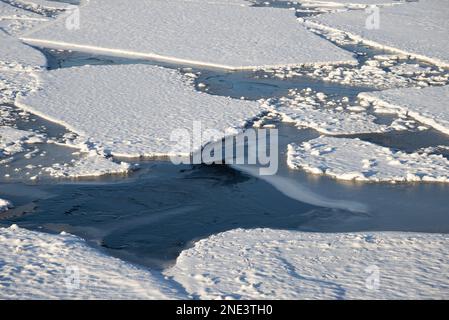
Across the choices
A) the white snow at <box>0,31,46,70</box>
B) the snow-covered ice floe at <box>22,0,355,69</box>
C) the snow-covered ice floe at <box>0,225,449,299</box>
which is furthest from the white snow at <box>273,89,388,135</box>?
the white snow at <box>0,31,46,70</box>

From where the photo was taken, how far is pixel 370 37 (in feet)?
45.8

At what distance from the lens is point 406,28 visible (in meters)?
A: 14.7

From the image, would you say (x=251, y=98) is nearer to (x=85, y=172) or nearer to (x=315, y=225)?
(x=85, y=172)

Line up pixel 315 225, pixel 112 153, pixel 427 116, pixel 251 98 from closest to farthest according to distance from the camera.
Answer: pixel 315 225, pixel 112 153, pixel 427 116, pixel 251 98

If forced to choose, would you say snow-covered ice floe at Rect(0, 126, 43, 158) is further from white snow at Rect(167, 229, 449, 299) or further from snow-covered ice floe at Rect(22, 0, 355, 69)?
snow-covered ice floe at Rect(22, 0, 355, 69)

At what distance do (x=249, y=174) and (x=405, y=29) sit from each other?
26.2 ft

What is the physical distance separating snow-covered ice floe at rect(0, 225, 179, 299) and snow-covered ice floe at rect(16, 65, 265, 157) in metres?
2.33

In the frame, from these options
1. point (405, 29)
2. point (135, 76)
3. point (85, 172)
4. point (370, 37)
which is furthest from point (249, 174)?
point (405, 29)

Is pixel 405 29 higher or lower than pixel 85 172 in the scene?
higher

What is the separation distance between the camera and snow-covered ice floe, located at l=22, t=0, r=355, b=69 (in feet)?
41.1

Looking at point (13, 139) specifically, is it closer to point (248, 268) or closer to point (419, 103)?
point (248, 268)

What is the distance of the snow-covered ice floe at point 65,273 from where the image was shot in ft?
17.1

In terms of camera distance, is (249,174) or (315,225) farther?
(249,174)

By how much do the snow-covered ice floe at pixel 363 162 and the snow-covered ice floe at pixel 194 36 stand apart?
12.8ft
